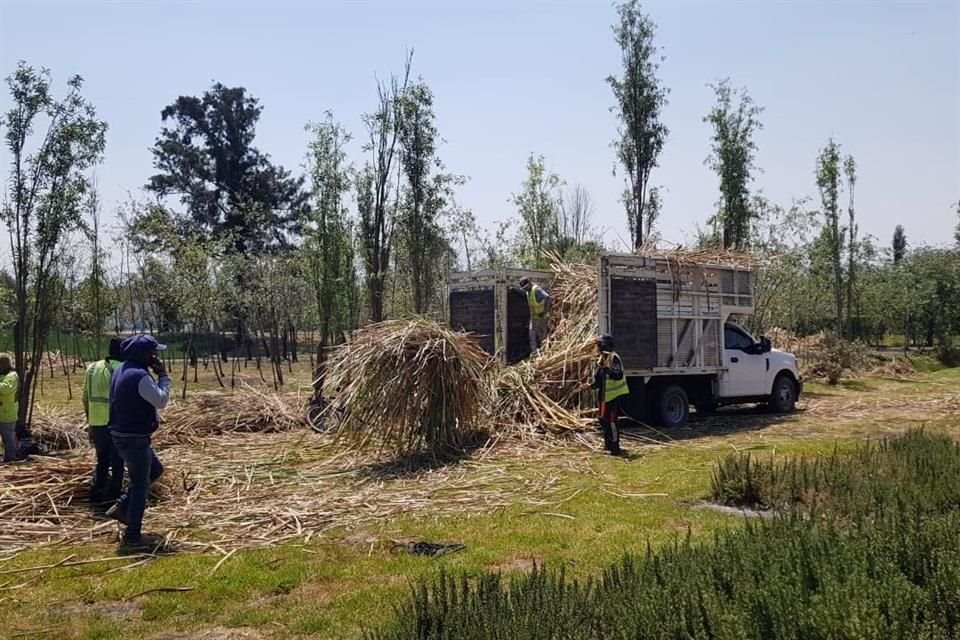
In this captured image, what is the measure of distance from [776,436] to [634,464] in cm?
362

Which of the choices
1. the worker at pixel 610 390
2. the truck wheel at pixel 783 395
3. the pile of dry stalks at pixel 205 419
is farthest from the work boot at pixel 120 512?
the truck wheel at pixel 783 395

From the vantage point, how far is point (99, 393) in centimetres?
829

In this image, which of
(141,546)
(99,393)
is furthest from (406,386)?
(141,546)

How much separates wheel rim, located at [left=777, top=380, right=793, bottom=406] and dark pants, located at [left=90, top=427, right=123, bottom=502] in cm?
1236

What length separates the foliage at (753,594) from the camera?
3.50 metres

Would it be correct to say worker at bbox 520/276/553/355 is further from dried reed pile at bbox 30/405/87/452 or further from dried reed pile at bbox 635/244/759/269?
dried reed pile at bbox 30/405/87/452

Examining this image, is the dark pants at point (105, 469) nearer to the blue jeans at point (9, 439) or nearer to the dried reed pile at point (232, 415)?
the blue jeans at point (9, 439)

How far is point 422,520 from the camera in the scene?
7594 mm

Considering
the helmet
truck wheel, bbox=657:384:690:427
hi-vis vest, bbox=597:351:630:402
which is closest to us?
hi-vis vest, bbox=597:351:630:402

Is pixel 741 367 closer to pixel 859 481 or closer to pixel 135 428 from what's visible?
pixel 859 481

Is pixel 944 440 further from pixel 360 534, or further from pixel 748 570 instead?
pixel 360 534

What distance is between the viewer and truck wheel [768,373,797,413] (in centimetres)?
1562

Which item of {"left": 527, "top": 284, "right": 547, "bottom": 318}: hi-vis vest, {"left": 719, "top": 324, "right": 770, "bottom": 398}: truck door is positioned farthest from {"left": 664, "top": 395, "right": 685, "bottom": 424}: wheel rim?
{"left": 527, "top": 284, "right": 547, "bottom": 318}: hi-vis vest

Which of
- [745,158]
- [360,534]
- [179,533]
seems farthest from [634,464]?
[745,158]
